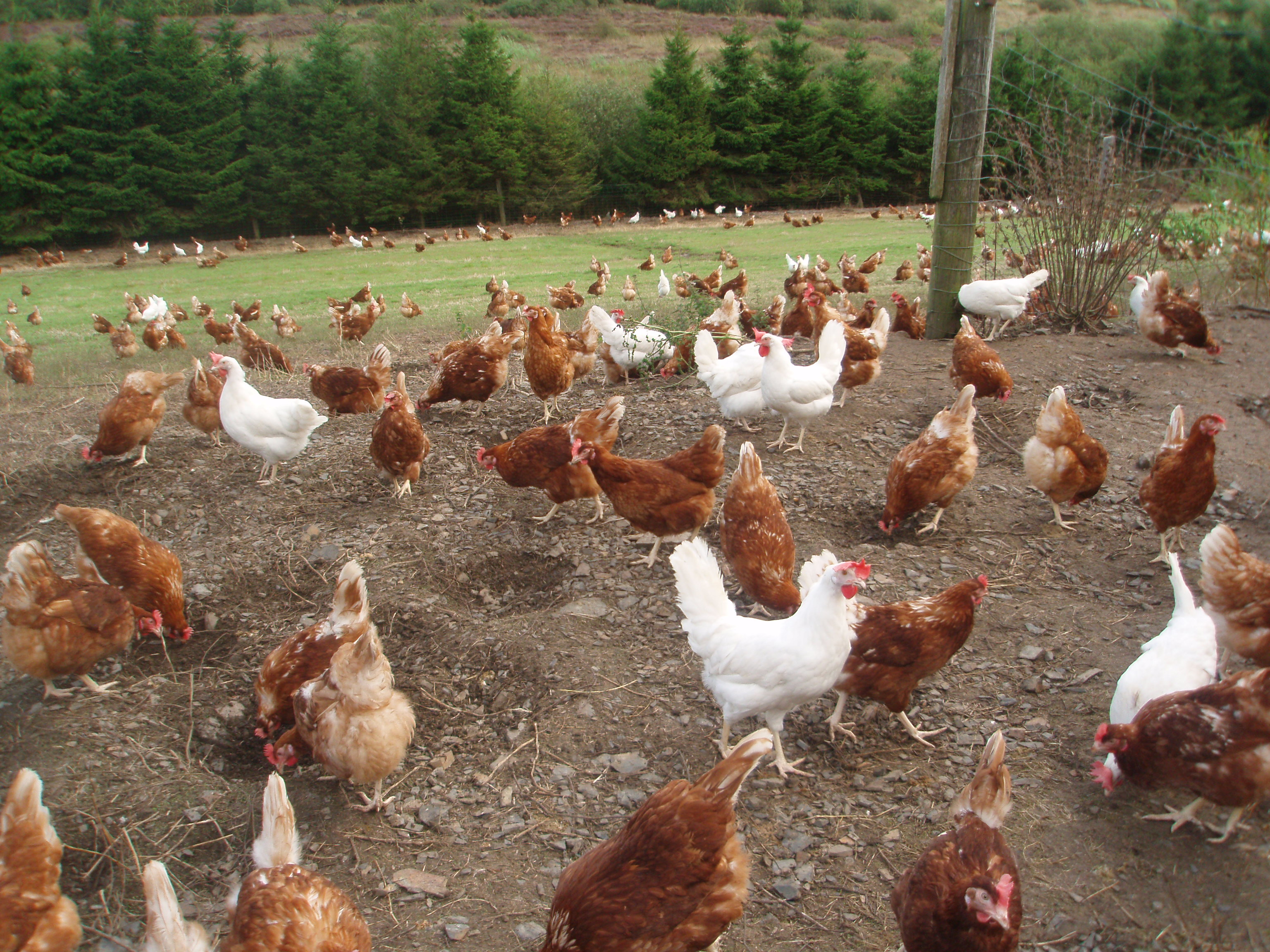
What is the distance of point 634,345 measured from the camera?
8203 millimetres

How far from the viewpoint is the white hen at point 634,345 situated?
8195mm

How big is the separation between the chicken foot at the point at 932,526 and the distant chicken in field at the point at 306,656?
3.55m

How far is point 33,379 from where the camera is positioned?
407 inches

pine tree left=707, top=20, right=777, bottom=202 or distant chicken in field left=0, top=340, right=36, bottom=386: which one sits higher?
pine tree left=707, top=20, right=777, bottom=202

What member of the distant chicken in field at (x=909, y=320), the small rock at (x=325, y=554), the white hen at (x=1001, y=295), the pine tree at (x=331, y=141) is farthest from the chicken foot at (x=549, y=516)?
the pine tree at (x=331, y=141)

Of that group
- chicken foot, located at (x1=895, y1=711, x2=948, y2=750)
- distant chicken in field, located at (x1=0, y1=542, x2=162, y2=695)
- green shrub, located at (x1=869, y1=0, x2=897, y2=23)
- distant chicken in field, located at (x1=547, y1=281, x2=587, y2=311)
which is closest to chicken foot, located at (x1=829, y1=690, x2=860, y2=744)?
chicken foot, located at (x1=895, y1=711, x2=948, y2=750)

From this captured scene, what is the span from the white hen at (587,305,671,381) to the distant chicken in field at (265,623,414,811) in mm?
5308

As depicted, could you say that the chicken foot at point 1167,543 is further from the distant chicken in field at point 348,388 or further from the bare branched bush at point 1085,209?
the distant chicken in field at point 348,388

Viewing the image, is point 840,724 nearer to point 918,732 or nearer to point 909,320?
point 918,732

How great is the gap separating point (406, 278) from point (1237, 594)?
2176 cm

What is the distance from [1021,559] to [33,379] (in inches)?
474

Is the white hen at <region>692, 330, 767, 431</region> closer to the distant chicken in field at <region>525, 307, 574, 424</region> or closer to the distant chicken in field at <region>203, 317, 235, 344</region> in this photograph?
the distant chicken in field at <region>525, 307, 574, 424</region>

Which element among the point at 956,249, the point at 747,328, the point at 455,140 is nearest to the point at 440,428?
the point at 747,328

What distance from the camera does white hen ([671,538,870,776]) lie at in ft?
10.4
